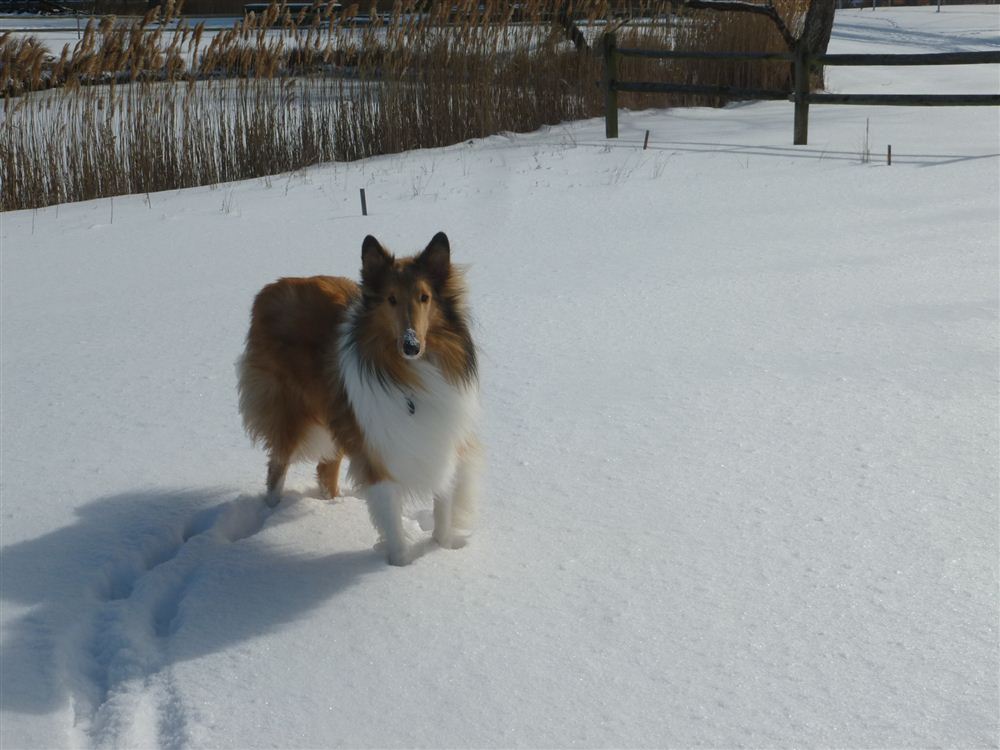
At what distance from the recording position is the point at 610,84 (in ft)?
37.9

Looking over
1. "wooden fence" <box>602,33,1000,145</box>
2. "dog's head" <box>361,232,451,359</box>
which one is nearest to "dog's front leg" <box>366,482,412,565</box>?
"dog's head" <box>361,232,451,359</box>

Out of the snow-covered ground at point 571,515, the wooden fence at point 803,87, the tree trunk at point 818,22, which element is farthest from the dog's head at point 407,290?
the tree trunk at point 818,22

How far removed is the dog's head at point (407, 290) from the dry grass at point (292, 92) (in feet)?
20.1

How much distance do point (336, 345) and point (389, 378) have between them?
1.14ft

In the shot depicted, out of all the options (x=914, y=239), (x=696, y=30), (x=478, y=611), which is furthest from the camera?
(x=696, y=30)

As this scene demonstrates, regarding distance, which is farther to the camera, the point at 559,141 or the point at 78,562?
the point at 559,141

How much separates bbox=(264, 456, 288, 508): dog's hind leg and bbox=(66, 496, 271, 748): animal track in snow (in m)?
0.04

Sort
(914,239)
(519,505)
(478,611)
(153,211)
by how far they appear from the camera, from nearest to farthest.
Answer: (478,611), (519,505), (914,239), (153,211)

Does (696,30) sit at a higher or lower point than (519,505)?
higher

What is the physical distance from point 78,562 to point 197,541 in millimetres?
368

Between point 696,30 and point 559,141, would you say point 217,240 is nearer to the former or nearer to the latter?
point 559,141

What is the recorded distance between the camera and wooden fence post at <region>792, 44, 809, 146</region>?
10.4 meters

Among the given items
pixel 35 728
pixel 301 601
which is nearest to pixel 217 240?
pixel 301 601

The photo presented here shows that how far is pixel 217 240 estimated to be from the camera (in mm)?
7973
